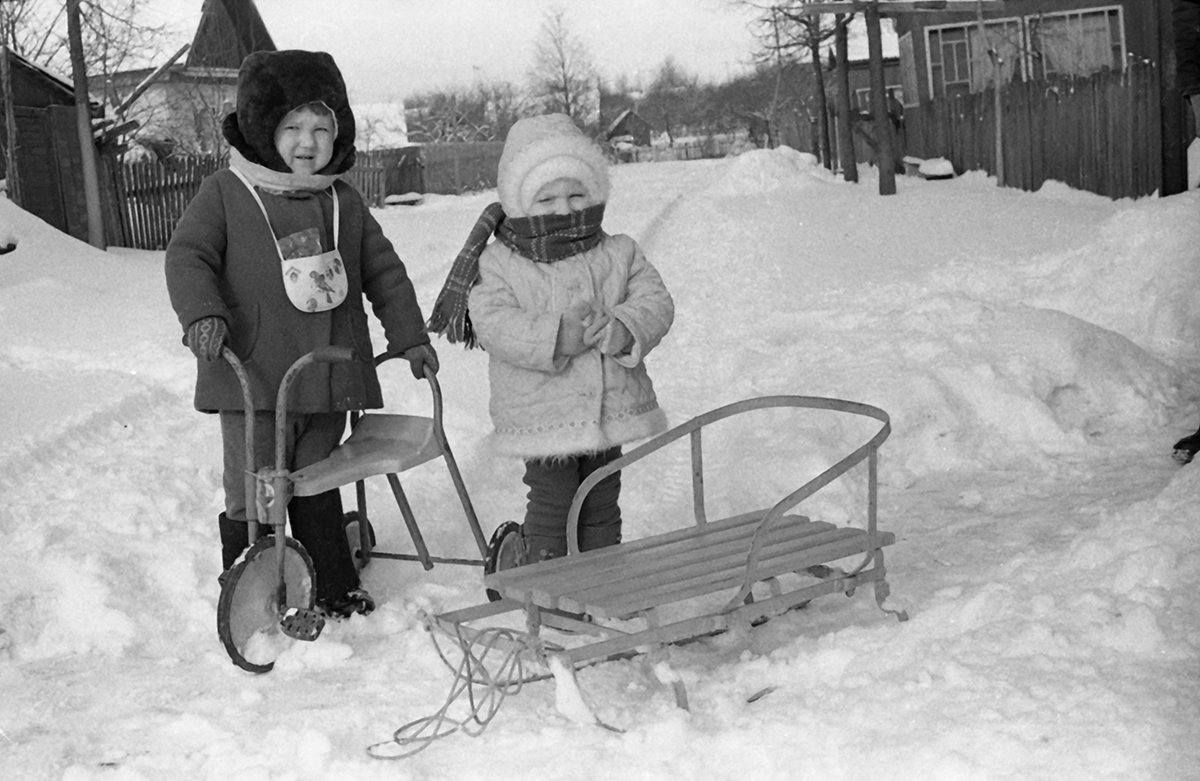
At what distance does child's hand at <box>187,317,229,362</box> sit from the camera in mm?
4105

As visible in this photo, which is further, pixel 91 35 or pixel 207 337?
pixel 91 35

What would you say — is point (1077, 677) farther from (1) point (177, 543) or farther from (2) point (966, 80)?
(2) point (966, 80)

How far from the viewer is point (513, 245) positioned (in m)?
4.38

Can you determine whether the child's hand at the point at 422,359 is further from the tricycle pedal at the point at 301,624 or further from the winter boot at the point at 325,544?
the tricycle pedal at the point at 301,624

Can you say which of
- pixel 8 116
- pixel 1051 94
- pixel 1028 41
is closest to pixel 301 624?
pixel 1051 94

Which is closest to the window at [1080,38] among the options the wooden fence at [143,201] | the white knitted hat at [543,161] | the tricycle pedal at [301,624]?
the wooden fence at [143,201]

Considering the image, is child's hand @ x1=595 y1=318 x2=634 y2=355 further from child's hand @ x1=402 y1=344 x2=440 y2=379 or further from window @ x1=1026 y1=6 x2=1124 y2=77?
window @ x1=1026 y1=6 x2=1124 y2=77

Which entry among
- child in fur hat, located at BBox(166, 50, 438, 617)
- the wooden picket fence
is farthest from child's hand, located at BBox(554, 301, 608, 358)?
the wooden picket fence

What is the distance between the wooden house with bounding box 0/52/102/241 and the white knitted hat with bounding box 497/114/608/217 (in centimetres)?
1646

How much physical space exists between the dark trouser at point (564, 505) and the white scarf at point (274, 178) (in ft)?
3.84

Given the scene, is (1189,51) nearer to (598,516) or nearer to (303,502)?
(598,516)

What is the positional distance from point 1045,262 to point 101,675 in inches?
337

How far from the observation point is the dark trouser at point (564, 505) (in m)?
4.49

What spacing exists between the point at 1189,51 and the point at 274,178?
14.9 ft
